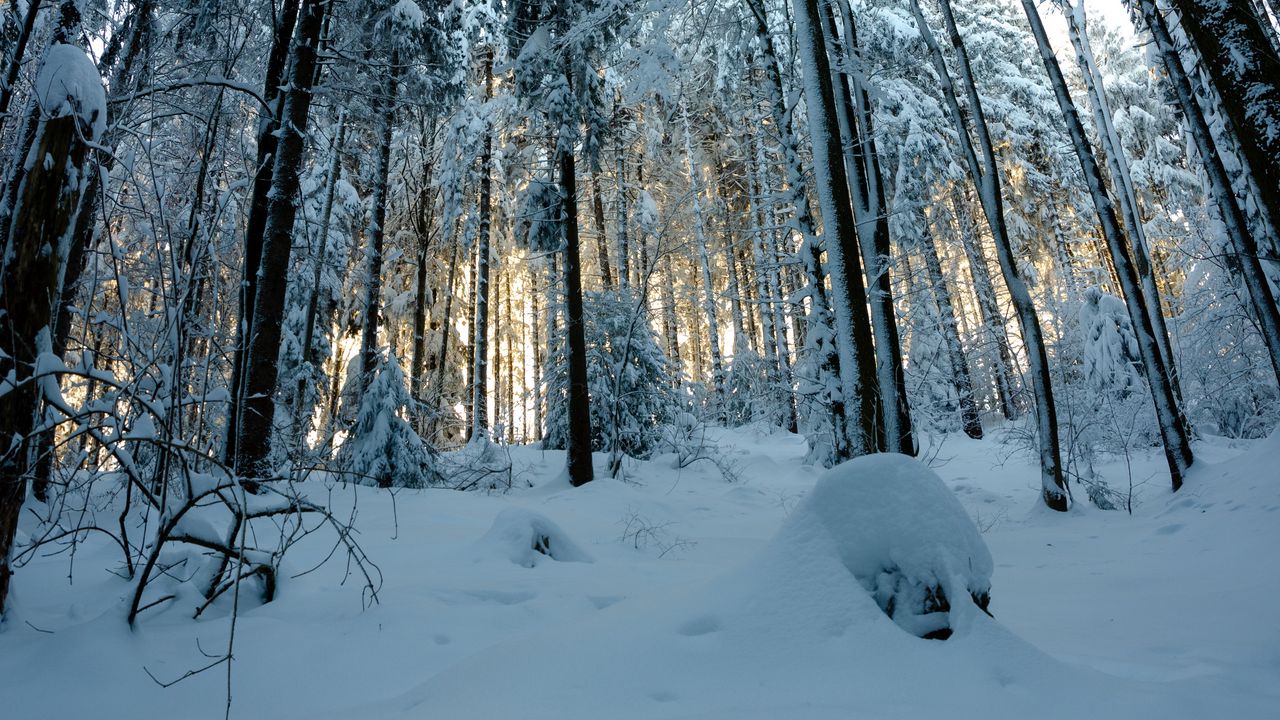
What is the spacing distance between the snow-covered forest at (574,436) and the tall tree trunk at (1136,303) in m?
0.06

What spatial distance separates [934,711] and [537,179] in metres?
8.55

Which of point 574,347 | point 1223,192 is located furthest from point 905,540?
point 1223,192

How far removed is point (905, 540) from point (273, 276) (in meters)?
5.64

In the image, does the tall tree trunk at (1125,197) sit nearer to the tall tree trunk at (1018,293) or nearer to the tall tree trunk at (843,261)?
the tall tree trunk at (1018,293)

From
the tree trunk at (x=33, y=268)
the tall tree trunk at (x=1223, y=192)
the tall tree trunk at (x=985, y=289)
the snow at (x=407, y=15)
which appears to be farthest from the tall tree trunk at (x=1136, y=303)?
the tree trunk at (x=33, y=268)

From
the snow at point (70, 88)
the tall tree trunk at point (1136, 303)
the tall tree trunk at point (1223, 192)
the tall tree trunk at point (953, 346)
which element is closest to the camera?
the snow at point (70, 88)

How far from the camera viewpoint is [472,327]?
1638 centimetres

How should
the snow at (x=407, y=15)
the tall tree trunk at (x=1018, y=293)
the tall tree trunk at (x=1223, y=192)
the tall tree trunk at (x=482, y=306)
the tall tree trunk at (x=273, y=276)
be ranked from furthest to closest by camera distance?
the tall tree trunk at (x=482, y=306) < the snow at (x=407, y=15) < the tall tree trunk at (x=1018, y=293) < the tall tree trunk at (x=1223, y=192) < the tall tree trunk at (x=273, y=276)

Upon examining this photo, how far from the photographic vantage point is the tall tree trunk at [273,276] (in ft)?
17.6

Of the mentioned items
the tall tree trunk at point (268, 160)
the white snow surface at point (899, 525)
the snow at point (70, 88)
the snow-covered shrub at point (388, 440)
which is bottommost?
the white snow surface at point (899, 525)

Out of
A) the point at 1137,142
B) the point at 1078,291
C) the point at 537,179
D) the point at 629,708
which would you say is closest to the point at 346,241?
the point at 537,179

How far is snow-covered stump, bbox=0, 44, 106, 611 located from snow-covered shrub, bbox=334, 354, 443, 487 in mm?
5535

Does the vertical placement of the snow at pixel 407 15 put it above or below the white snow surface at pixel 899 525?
above

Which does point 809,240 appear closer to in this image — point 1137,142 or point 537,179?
point 537,179
